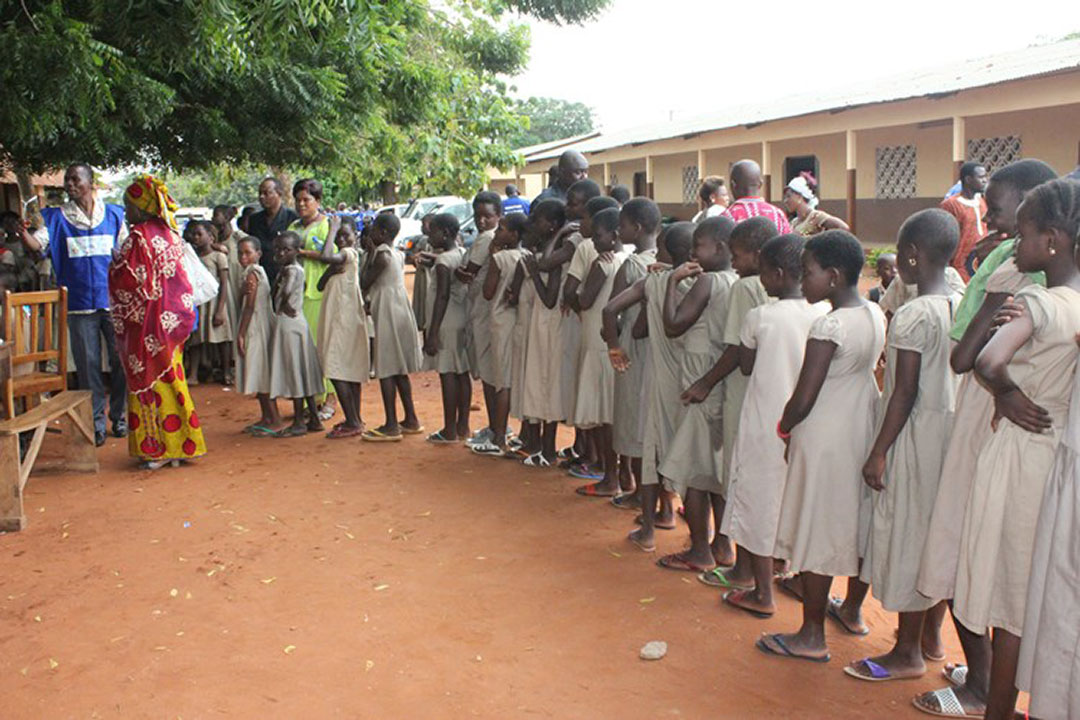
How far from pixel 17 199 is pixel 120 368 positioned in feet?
26.6

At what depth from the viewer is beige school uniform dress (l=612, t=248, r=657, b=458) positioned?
486 centimetres

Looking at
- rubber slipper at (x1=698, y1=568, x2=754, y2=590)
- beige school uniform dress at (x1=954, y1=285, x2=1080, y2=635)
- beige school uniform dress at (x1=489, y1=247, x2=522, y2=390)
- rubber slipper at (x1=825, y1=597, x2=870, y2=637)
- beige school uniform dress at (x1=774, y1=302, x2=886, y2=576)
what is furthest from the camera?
beige school uniform dress at (x1=489, y1=247, x2=522, y2=390)

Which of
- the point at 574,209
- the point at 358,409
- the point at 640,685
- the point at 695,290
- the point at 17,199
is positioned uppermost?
the point at 17,199

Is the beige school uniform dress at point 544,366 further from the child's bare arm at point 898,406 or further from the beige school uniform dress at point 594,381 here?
the child's bare arm at point 898,406

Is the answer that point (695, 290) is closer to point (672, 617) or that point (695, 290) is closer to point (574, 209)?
point (672, 617)

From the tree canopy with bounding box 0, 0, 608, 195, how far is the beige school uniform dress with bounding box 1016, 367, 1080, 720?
372 centimetres

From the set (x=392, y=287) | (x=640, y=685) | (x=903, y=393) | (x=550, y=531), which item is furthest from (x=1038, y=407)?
(x=392, y=287)

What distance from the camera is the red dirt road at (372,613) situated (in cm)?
326

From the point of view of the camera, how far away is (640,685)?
3.32 metres

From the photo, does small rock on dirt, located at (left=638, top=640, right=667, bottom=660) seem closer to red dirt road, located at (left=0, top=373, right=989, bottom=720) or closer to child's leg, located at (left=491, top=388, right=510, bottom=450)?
red dirt road, located at (left=0, top=373, right=989, bottom=720)

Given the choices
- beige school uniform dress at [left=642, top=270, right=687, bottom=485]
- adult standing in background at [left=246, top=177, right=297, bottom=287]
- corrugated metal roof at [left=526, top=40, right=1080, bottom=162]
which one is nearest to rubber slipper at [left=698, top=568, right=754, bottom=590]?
beige school uniform dress at [left=642, top=270, right=687, bottom=485]

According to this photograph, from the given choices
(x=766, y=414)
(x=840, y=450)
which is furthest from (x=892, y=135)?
(x=840, y=450)

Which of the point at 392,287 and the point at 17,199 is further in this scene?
the point at 17,199

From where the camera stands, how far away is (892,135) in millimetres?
17719
